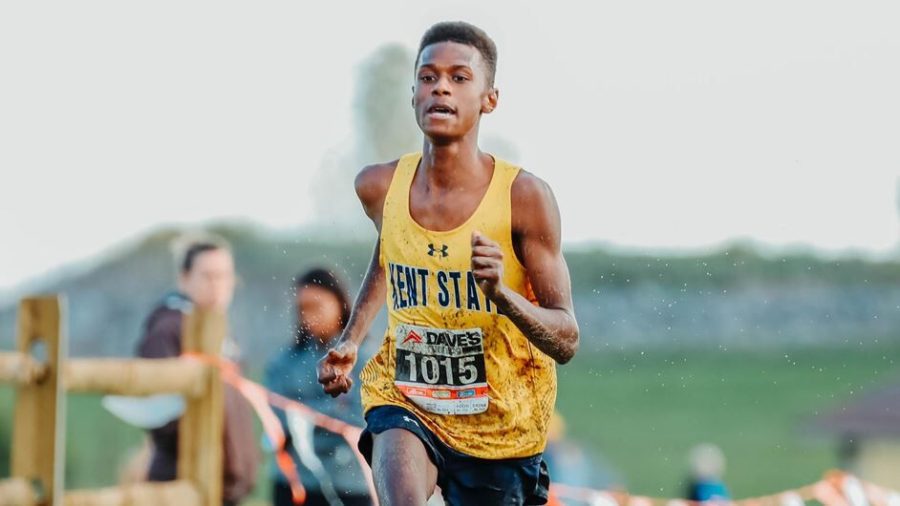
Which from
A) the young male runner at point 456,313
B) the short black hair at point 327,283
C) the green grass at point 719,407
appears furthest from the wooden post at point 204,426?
the green grass at point 719,407

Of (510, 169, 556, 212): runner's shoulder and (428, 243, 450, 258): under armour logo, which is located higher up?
(510, 169, 556, 212): runner's shoulder

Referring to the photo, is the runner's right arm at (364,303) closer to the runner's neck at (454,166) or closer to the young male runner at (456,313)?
the young male runner at (456,313)

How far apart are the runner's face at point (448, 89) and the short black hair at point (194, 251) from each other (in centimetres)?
295

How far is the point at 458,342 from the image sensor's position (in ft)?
15.6

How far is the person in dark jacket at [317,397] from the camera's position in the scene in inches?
257

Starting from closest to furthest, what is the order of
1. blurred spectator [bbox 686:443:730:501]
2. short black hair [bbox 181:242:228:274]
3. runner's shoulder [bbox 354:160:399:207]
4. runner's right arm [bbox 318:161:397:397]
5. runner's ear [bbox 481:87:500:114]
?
runner's right arm [bbox 318:161:397:397], runner's ear [bbox 481:87:500:114], runner's shoulder [bbox 354:160:399:207], short black hair [bbox 181:242:228:274], blurred spectator [bbox 686:443:730:501]

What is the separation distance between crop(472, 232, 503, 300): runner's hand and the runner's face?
20.5 inches

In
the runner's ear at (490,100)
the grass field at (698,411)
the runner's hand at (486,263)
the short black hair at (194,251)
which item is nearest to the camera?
the runner's hand at (486,263)

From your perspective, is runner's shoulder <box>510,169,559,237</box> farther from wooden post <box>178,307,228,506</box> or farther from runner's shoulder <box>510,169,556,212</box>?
wooden post <box>178,307,228,506</box>

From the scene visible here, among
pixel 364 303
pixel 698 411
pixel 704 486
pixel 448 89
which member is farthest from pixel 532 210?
pixel 698 411

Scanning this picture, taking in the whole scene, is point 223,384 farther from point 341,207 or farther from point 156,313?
point 341,207

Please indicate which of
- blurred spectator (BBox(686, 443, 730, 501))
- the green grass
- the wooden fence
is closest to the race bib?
the wooden fence

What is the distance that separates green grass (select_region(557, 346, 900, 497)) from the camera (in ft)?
81.1

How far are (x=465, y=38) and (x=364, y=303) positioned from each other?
866mm
